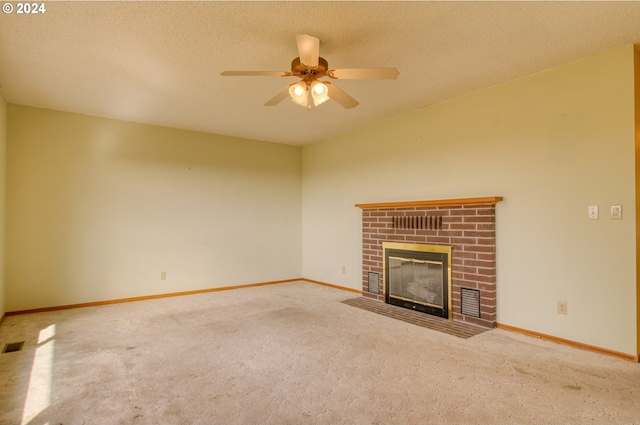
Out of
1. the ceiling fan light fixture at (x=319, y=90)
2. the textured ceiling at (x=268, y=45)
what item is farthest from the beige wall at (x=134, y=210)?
the ceiling fan light fixture at (x=319, y=90)

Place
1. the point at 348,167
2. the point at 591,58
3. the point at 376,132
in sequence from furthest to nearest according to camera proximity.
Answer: the point at 348,167
the point at 376,132
the point at 591,58

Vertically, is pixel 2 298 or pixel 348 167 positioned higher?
pixel 348 167

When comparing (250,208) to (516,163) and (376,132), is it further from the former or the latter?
(516,163)

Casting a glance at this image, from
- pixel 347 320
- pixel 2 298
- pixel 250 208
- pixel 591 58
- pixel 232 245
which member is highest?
pixel 591 58

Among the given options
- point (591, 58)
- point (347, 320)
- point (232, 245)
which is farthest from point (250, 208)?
point (591, 58)

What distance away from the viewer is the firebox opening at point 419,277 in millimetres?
3805

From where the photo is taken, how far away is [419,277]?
4.08 meters

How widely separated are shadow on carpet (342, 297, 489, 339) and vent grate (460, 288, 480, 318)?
0.13 metres

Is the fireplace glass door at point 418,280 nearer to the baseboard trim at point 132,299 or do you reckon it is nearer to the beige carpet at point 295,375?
the beige carpet at point 295,375

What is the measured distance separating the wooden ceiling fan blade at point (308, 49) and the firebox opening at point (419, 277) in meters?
2.55

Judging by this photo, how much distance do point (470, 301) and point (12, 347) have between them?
424 centimetres

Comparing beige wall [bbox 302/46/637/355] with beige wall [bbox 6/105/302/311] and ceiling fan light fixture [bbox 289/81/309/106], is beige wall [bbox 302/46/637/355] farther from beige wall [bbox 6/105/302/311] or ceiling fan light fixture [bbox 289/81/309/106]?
beige wall [bbox 6/105/302/311]

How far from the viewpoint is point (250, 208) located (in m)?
5.70

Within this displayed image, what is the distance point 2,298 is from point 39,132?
1935 millimetres
